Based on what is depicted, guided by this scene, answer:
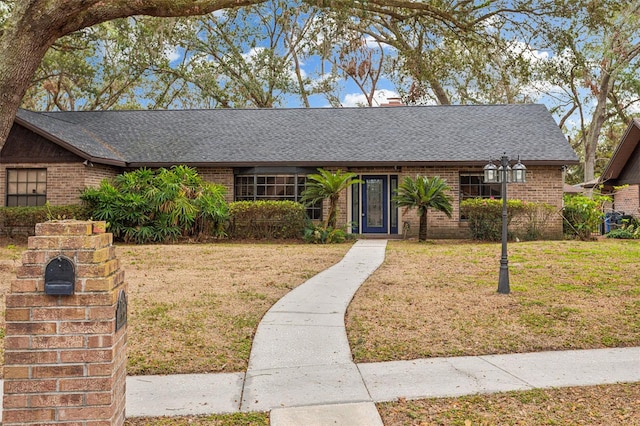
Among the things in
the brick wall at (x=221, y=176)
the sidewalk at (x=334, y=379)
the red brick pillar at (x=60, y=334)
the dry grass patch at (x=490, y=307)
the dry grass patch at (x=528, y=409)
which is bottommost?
the dry grass patch at (x=528, y=409)

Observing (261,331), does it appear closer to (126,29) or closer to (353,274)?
(353,274)

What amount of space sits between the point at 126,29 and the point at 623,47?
25064 mm

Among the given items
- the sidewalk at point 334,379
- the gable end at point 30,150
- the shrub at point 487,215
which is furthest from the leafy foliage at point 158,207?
the sidewalk at point 334,379

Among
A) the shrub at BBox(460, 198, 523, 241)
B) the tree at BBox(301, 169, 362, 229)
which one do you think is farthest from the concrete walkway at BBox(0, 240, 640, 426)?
the shrub at BBox(460, 198, 523, 241)

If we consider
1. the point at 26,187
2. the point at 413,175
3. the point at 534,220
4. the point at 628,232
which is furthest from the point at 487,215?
the point at 26,187

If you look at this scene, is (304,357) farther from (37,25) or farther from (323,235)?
(323,235)

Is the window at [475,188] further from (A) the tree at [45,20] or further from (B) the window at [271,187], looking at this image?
(A) the tree at [45,20]

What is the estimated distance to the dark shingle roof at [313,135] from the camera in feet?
54.2

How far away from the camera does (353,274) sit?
9.12 meters

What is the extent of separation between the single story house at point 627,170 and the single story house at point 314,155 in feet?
13.9

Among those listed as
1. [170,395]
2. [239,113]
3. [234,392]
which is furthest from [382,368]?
[239,113]

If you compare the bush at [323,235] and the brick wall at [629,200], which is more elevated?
the brick wall at [629,200]

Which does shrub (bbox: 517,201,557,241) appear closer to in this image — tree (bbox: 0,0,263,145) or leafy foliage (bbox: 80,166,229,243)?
leafy foliage (bbox: 80,166,229,243)

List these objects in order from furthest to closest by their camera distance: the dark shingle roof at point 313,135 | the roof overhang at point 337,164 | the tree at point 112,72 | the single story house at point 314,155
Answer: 1. the tree at point 112,72
2. the dark shingle roof at point 313,135
3. the roof overhang at point 337,164
4. the single story house at point 314,155
